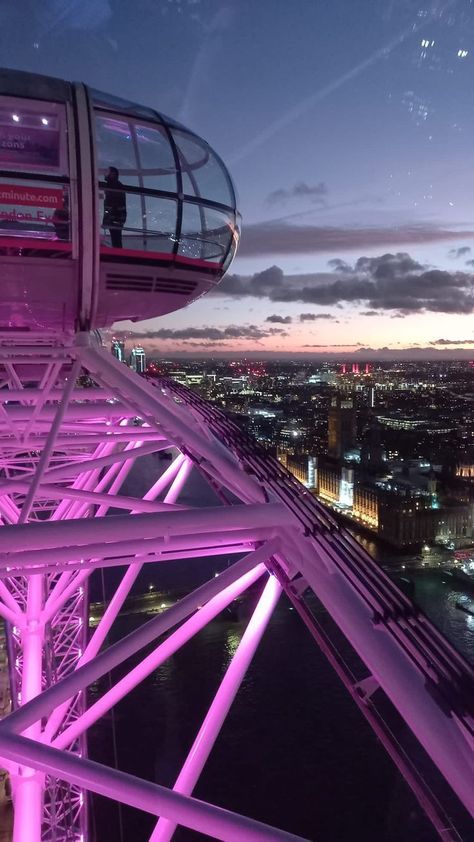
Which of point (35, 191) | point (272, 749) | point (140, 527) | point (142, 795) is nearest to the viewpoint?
point (142, 795)

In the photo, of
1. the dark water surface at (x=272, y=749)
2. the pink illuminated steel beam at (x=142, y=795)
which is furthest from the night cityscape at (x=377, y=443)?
the dark water surface at (x=272, y=749)

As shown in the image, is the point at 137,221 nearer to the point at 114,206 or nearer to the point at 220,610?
the point at 114,206

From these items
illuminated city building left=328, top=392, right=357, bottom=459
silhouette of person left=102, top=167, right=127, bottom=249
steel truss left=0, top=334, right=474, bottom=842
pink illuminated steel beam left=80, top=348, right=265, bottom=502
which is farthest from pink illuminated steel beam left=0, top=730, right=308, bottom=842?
illuminated city building left=328, top=392, right=357, bottom=459

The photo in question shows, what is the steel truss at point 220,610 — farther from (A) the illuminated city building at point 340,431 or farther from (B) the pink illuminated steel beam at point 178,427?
(A) the illuminated city building at point 340,431

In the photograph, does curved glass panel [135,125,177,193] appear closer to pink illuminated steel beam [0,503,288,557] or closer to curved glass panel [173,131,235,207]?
curved glass panel [173,131,235,207]

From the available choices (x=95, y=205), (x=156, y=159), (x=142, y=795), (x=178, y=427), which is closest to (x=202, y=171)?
(x=156, y=159)

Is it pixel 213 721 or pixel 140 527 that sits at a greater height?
pixel 140 527
